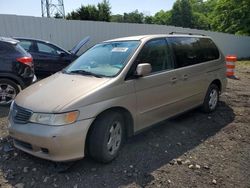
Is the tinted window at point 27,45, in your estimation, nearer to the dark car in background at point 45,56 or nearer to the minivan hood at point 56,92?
the dark car in background at point 45,56

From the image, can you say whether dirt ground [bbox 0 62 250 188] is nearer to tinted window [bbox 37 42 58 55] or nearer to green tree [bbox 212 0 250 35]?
tinted window [bbox 37 42 58 55]

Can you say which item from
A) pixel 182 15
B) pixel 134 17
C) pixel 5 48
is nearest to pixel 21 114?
Answer: pixel 5 48

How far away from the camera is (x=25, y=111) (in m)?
3.79

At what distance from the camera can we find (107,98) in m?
3.89

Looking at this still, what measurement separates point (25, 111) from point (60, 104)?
543 millimetres

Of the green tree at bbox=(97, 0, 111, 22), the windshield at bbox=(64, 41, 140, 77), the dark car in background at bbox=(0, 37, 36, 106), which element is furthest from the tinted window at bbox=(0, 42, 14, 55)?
the green tree at bbox=(97, 0, 111, 22)

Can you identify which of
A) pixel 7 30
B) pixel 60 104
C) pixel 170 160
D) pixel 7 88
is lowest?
pixel 170 160

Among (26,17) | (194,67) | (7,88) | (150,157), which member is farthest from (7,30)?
(150,157)

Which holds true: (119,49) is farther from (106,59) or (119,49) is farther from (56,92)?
(56,92)

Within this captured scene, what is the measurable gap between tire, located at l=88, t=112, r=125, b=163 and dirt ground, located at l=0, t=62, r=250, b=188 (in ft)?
0.57

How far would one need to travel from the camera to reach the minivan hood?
12.0ft

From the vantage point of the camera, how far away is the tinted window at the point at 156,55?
4654mm

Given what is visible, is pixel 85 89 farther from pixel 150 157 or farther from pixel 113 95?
pixel 150 157

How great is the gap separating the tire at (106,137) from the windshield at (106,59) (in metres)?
0.68
